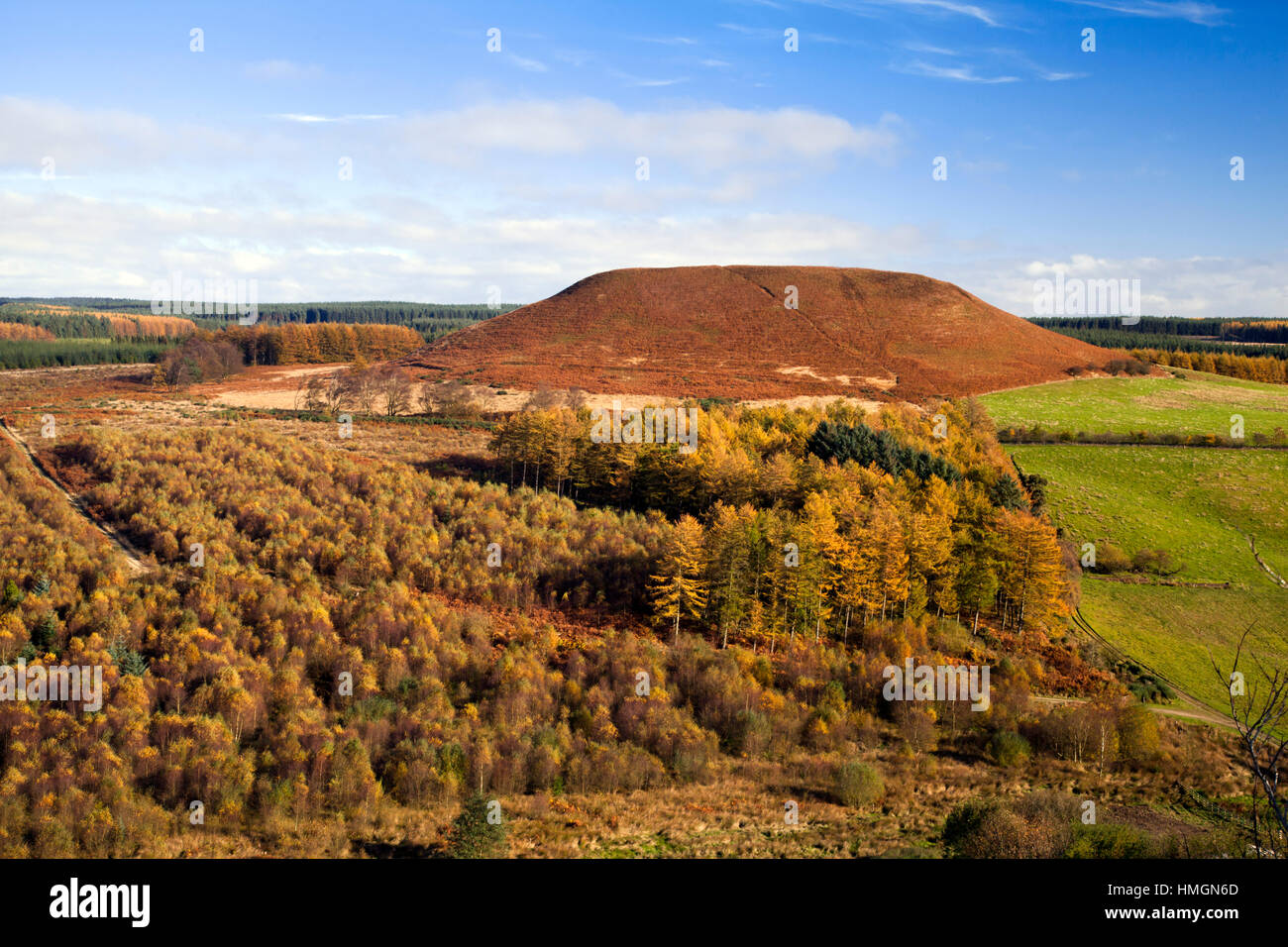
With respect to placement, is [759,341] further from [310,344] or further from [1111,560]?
[310,344]

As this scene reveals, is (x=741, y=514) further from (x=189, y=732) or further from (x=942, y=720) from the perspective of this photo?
(x=189, y=732)

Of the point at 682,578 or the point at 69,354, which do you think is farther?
→ the point at 69,354

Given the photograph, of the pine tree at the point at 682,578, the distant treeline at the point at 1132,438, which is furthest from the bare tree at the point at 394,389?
the distant treeline at the point at 1132,438

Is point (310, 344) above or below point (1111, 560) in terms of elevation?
above

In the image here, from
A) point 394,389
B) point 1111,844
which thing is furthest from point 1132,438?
point 394,389

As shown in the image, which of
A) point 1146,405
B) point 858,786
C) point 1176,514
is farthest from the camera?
point 1146,405
